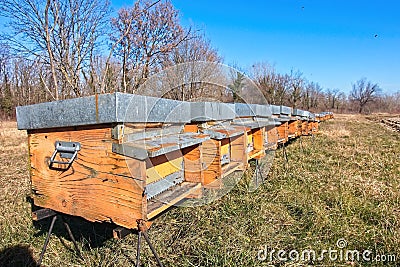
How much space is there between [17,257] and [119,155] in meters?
1.80

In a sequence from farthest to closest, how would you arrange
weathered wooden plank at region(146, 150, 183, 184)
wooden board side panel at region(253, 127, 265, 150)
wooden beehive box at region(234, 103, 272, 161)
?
wooden board side panel at region(253, 127, 265, 150)
wooden beehive box at region(234, 103, 272, 161)
weathered wooden plank at region(146, 150, 183, 184)

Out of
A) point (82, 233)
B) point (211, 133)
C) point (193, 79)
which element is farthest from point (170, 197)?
point (82, 233)

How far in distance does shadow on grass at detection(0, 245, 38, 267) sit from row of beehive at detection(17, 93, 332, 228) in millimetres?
775

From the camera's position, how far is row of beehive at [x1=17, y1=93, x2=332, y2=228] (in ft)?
4.06

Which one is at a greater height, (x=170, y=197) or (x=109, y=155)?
(x=109, y=155)

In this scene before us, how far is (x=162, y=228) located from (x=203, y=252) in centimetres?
65

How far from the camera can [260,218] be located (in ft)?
8.39

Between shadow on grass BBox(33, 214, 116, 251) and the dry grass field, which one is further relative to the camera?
shadow on grass BBox(33, 214, 116, 251)

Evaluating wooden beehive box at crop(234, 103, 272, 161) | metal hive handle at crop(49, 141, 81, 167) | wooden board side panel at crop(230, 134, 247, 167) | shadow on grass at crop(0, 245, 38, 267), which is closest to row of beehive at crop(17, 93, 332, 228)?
metal hive handle at crop(49, 141, 81, 167)

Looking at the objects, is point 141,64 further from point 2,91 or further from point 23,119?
point 2,91

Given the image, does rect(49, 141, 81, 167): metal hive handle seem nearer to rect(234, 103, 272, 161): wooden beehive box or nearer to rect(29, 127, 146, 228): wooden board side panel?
rect(29, 127, 146, 228): wooden board side panel

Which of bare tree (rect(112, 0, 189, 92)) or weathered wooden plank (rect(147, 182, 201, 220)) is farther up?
bare tree (rect(112, 0, 189, 92))

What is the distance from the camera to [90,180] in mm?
1425

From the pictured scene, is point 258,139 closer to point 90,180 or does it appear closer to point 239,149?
point 239,149
